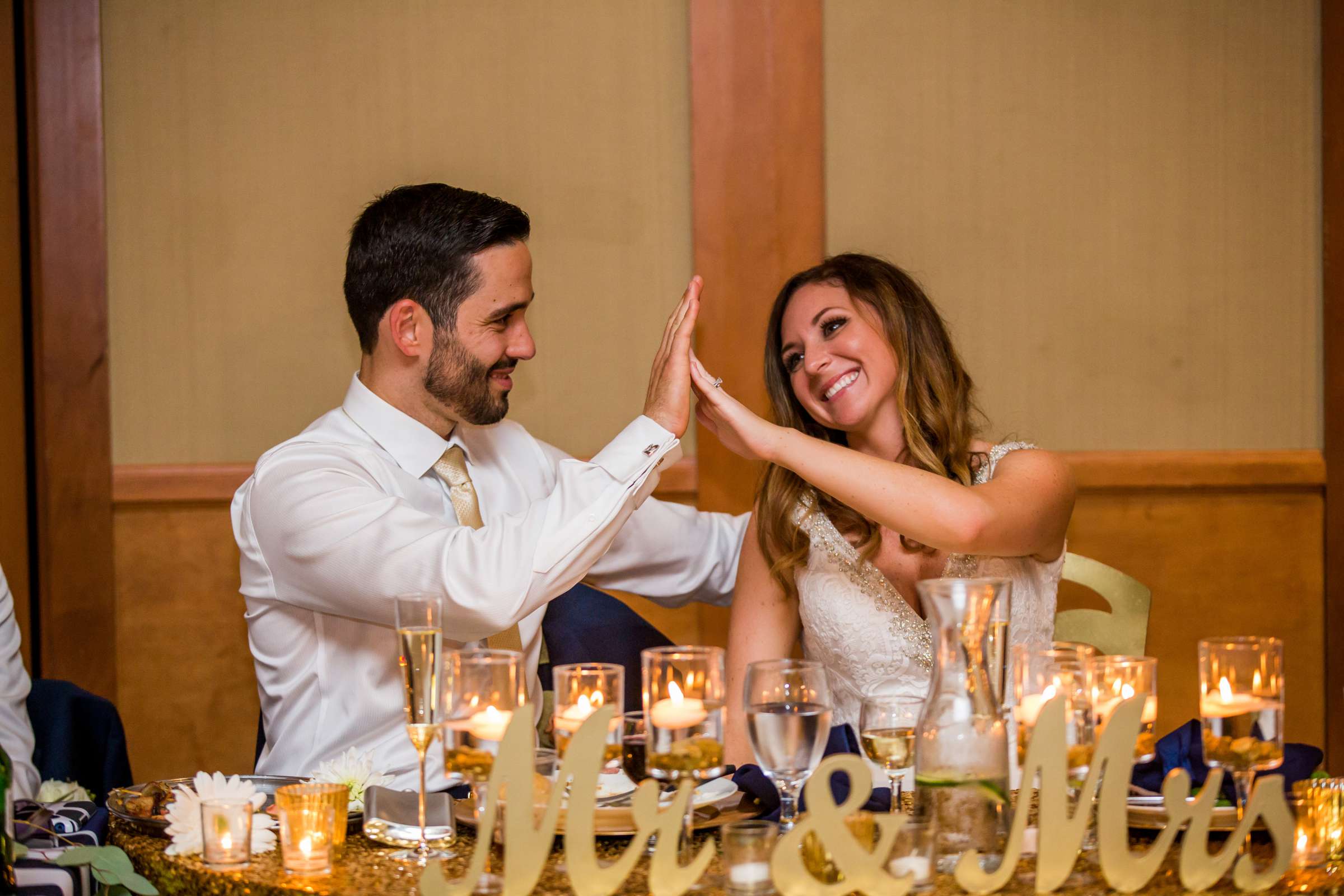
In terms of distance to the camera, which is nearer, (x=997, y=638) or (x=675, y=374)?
(x=997, y=638)

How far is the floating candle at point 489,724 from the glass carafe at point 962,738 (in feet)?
1.39

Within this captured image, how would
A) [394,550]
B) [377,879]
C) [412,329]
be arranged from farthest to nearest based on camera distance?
[412,329]
[394,550]
[377,879]

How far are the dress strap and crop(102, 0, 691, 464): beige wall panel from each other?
926mm

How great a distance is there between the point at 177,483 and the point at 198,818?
5.64ft

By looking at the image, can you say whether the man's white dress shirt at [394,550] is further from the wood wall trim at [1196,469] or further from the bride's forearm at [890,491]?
the wood wall trim at [1196,469]

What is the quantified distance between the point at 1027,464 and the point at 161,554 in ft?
6.54

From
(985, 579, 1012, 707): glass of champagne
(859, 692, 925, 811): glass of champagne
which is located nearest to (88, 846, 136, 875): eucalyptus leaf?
(859, 692, 925, 811): glass of champagne

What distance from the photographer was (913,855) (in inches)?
47.0

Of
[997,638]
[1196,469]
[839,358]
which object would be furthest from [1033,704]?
[1196,469]

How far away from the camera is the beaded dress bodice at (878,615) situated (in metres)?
2.43

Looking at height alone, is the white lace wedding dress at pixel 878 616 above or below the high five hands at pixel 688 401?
below

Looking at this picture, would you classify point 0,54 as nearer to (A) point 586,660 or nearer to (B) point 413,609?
(A) point 586,660

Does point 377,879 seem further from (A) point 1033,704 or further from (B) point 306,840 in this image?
(A) point 1033,704

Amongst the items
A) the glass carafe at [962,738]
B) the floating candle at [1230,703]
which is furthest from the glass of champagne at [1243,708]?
the glass carafe at [962,738]
